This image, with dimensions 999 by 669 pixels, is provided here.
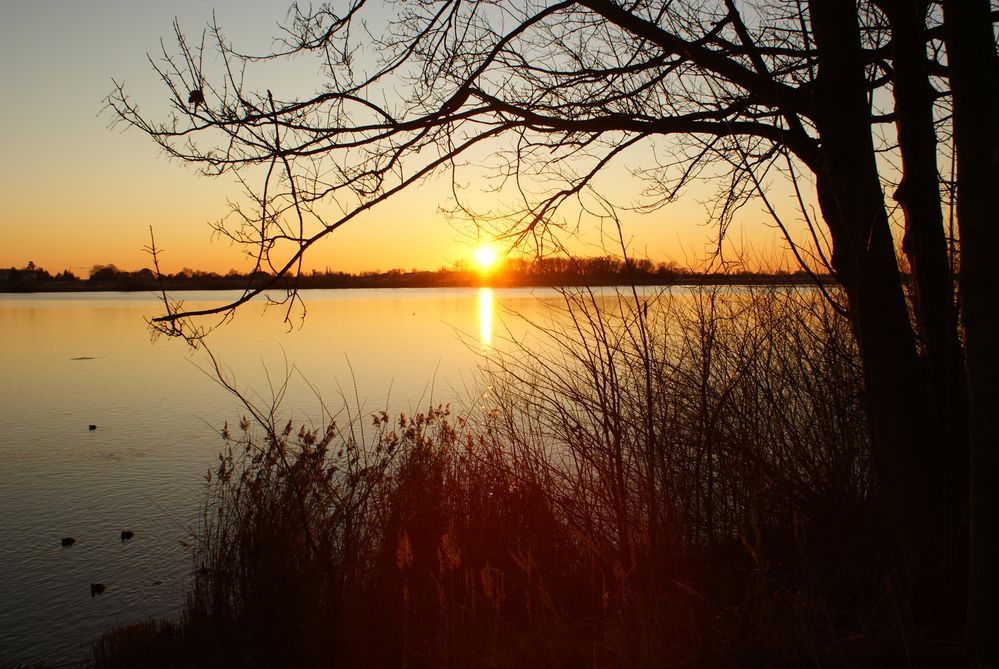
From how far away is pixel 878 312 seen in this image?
297cm

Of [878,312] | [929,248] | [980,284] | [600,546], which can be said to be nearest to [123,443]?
[600,546]

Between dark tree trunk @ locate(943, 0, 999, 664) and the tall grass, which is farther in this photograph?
the tall grass

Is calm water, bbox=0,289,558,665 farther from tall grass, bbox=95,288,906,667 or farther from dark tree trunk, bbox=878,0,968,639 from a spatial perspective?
dark tree trunk, bbox=878,0,968,639

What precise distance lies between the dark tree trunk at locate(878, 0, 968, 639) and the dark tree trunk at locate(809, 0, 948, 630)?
68mm

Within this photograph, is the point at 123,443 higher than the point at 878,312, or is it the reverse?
the point at 878,312

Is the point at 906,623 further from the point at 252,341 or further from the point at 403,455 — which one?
the point at 252,341

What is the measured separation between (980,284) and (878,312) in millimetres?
698

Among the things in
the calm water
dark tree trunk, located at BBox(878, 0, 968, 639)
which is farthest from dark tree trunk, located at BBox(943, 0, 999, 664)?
the calm water

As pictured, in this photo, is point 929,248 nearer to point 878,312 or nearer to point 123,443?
point 878,312

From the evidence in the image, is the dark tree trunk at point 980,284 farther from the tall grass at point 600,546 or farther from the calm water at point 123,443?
the calm water at point 123,443

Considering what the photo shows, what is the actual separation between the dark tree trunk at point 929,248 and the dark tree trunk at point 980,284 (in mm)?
463

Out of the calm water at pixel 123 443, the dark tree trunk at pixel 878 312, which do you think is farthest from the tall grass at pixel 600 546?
the calm water at pixel 123 443

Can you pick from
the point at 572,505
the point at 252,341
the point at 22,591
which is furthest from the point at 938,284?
the point at 252,341

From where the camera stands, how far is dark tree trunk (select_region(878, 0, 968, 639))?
281cm
